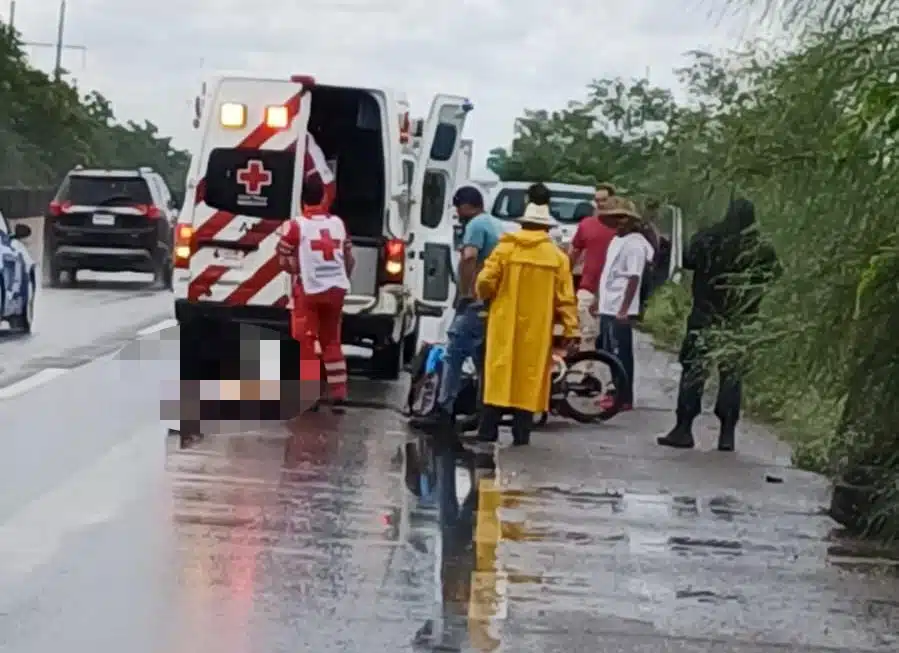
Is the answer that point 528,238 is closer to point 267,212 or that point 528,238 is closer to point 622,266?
point 622,266

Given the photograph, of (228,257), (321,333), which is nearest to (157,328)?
(228,257)

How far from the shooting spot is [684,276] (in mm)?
21281

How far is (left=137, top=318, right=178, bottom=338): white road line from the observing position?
850 inches

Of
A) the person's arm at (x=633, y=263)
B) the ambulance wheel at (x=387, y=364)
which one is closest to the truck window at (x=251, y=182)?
the ambulance wheel at (x=387, y=364)

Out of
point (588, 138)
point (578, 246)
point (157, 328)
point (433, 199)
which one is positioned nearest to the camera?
point (578, 246)

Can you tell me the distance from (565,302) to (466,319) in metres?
0.80

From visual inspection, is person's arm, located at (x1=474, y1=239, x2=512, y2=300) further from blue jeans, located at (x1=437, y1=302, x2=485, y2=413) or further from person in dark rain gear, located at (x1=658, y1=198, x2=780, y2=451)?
person in dark rain gear, located at (x1=658, y1=198, x2=780, y2=451)

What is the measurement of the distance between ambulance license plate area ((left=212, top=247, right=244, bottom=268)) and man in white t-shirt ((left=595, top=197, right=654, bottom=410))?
2.90 meters

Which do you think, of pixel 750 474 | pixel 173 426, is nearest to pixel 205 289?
pixel 173 426

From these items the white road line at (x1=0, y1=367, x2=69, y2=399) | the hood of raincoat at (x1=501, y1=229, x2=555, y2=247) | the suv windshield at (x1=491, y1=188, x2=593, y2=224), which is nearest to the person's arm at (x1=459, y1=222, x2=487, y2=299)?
the hood of raincoat at (x1=501, y1=229, x2=555, y2=247)

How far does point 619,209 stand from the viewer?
53.3ft

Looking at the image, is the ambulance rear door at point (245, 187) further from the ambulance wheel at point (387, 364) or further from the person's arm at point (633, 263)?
the person's arm at point (633, 263)

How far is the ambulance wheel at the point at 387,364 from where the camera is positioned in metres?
18.5

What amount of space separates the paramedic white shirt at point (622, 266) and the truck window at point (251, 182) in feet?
8.67
